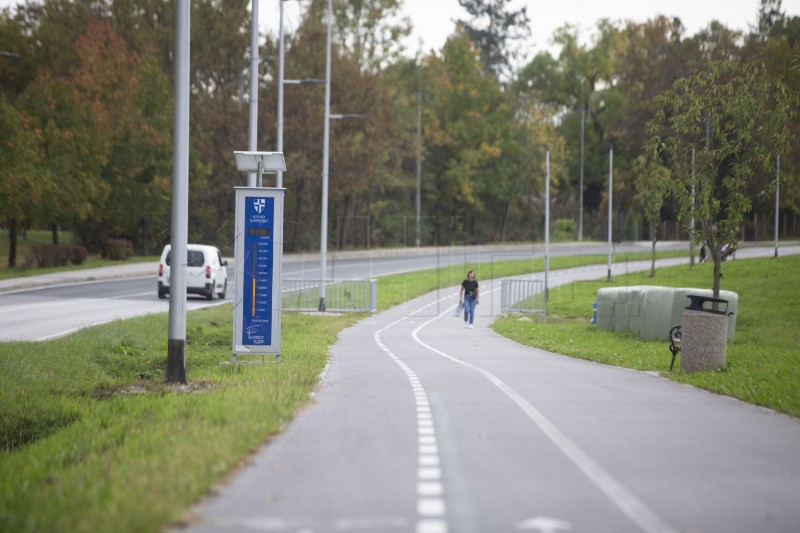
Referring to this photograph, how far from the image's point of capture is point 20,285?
132 ft

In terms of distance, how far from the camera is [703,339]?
18.2 m

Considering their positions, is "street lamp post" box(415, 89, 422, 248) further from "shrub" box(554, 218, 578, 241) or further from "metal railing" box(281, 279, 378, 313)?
"metal railing" box(281, 279, 378, 313)

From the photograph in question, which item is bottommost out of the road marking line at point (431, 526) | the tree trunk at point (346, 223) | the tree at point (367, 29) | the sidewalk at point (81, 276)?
the sidewalk at point (81, 276)

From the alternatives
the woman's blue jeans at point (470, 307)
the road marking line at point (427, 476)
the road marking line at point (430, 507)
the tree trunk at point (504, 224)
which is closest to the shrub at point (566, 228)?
the tree trunk at point (504, 224)

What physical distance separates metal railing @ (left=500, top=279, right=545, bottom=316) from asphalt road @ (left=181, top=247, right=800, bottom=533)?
87.4ft

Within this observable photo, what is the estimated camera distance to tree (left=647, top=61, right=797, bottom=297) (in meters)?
20.6

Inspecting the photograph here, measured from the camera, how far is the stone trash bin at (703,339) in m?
18.0

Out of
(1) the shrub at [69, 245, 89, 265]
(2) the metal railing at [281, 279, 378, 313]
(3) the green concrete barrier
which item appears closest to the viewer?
(3) the green concrete barrier

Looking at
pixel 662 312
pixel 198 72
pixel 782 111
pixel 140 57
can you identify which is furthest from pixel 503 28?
pixel 782 111

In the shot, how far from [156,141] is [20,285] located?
1826 cm

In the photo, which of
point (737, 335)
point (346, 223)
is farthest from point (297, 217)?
point (737, 335)

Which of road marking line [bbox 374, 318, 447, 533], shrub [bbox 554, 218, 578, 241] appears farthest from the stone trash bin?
shrub [bbox 554, 218, 578, 241]

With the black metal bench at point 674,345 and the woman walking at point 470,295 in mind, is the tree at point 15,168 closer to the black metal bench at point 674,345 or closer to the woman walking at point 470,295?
the woman walking at point 470,295

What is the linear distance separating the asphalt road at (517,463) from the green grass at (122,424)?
0.39 meters
